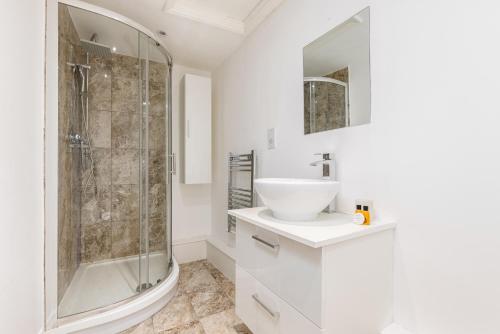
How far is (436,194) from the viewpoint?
89 centimetres

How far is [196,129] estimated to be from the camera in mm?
2447

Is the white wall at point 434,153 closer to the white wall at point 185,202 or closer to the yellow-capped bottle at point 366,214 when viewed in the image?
the yellow-capped bottle at point 366,214

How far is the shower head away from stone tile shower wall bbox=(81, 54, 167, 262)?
0.05 m

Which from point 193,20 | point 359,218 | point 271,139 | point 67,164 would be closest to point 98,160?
point 67,164

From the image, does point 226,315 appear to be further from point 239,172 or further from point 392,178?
point 392,178

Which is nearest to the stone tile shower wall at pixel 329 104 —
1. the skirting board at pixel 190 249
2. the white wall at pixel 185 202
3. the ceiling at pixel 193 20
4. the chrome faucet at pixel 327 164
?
the chrome faucet at pixel 327 164

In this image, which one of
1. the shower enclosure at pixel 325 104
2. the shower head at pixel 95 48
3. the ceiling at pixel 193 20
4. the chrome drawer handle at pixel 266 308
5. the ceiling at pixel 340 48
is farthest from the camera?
the shower head at pixel 95 48

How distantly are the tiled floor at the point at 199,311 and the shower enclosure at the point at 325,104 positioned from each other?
1353 mm

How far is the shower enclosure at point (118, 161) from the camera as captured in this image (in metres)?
1.80

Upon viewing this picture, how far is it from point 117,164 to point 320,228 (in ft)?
6.32

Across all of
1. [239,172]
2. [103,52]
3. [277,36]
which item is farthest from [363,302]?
[103,52]
